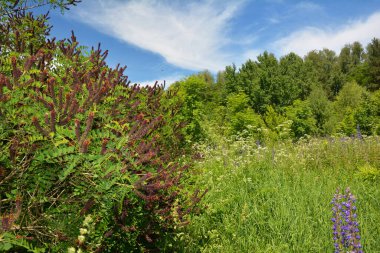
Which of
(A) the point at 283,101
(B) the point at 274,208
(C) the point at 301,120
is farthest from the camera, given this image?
(A) the point at 283,101

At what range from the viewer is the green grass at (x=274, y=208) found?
3.67 metres

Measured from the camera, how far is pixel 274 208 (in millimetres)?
4504

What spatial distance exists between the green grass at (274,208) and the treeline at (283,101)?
121 inches

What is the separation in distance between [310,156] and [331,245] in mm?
4358

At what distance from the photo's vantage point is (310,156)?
7.60 meters

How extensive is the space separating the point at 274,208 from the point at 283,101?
26.7m

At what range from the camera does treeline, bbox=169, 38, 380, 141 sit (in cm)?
1315

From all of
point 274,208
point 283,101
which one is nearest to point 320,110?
point 283,101

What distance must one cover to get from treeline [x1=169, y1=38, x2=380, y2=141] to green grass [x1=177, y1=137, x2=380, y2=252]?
10.1ft

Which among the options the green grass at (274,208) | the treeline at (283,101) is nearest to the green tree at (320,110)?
the treeline at (283,101)

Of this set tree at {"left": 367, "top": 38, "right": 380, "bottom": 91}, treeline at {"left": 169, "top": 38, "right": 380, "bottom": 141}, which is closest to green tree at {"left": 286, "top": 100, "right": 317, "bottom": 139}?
treeline at {"left": 169, "top": 38, "right": 380, "bottom": 141}

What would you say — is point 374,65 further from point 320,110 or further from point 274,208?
point 274,208

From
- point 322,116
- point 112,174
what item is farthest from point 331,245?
point 322,116

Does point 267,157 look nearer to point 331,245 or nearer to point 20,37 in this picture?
point 331,245
